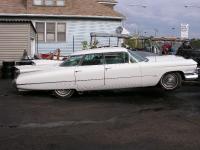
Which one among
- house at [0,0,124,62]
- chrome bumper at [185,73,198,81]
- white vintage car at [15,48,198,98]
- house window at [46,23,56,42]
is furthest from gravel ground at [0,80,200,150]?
house window at [46,23,56,42]

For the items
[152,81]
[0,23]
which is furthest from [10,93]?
[0,23]

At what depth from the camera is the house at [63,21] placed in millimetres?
31578

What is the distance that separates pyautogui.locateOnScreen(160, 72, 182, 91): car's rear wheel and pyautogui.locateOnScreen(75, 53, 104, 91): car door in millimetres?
1840

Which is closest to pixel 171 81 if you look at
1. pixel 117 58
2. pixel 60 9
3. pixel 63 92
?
pixel 117 58

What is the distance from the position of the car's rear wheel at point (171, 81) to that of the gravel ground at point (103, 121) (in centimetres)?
25

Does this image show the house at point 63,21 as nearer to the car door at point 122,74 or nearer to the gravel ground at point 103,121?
the gravel ground at point 103,121

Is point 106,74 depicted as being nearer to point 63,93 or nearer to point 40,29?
point 63,93

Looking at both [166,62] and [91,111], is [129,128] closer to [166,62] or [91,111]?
[91,111]

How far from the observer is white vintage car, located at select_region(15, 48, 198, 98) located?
14.0 metres

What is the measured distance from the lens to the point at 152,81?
46.2ft

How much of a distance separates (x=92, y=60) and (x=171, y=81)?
242 cm

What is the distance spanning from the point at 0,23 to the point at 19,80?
11964 mm

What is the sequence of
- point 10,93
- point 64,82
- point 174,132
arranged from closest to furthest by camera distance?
point 174,132, point 64,82, point 10,93

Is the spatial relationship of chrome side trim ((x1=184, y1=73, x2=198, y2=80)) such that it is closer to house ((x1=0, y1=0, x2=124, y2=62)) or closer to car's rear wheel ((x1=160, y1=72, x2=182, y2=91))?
car's rear wheel ((x1=160, y1=72, x2=182, y2=91))
